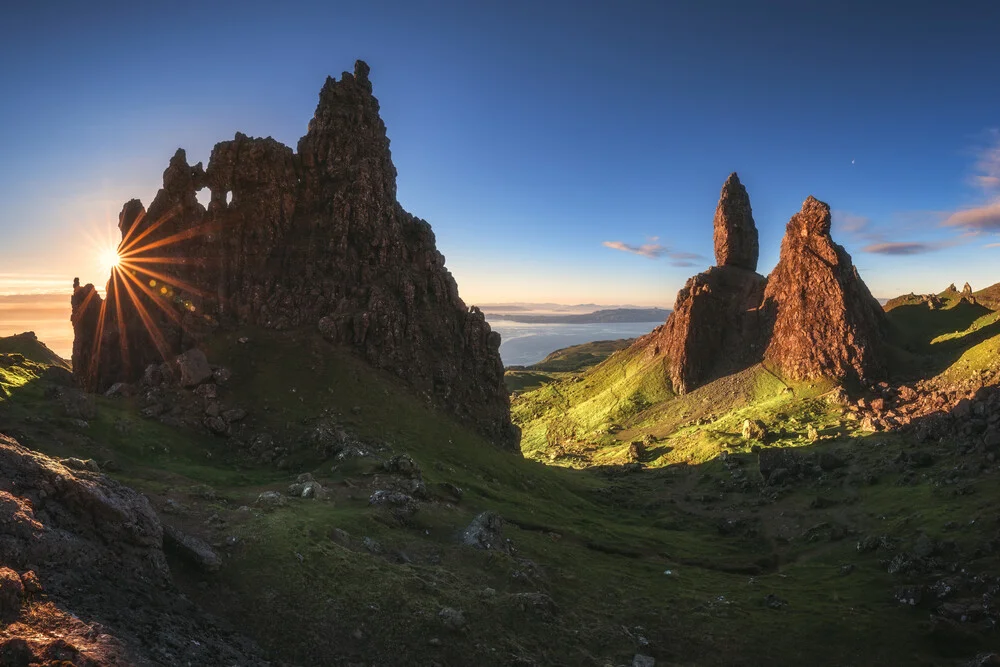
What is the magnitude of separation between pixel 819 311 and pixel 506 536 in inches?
6057

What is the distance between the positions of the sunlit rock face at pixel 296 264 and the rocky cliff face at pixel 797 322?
10897cm

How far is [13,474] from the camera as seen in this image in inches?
973

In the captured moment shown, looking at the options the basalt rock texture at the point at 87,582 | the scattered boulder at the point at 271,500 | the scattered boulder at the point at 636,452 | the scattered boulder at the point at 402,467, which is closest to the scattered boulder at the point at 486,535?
the scattered boulder at the point at 402,467

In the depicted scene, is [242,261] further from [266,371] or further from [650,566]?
[650,566]

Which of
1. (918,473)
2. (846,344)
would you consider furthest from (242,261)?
(846,344)

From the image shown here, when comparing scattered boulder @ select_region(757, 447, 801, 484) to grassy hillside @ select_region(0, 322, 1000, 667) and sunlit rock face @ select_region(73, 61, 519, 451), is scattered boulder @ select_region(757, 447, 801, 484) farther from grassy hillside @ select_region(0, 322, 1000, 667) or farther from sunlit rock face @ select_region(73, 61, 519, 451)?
sunlit rock face @ select_region(73, 61, 519, 451)

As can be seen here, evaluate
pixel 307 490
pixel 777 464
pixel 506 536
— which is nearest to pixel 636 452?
pixel 777 464

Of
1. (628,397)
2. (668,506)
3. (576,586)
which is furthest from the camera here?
(628,397)

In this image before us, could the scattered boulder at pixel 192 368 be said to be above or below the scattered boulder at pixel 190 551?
above

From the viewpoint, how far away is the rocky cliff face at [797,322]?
159250 mm

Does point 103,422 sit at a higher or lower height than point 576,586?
higher

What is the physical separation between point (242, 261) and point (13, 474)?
7512 cm

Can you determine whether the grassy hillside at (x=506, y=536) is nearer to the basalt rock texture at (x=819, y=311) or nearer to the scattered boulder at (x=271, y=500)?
the scattered boulder at (x=271, y=500)

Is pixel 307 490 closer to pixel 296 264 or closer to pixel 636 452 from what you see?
pixel 296 264
